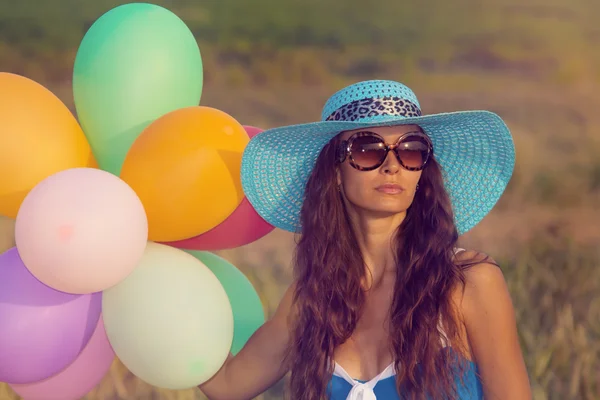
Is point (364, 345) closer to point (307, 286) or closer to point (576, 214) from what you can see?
point (307, 286)

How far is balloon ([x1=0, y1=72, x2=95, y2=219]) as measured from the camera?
166cm

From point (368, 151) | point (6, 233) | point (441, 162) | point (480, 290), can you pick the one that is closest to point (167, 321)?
point (368, 151)

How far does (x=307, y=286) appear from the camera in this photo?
1.92m

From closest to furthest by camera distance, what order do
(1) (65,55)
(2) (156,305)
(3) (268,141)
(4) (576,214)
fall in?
(2) (156,305) → (3) (268,141) → (4) (576,214) → (1) (65,55)

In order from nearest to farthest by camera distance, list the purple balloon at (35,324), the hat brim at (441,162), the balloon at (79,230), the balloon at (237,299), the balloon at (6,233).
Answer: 1. the balloon at (79,230)
2. the purple balloon at (35,324)
3. the hat brim at (441,162)
4. the balloon at (237,299)
5. the balloon at (6,233)

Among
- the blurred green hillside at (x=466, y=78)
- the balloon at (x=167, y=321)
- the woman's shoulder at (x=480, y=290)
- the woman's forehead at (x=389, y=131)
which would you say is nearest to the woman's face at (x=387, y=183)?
the woman's forehead at (x=389, y=131)

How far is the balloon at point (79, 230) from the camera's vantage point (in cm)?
152

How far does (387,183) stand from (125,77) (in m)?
0.71

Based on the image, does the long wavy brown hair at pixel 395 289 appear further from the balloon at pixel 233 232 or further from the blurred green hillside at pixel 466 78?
the blurred green hillside at pixel 466 78

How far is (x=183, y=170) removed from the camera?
1679 mm

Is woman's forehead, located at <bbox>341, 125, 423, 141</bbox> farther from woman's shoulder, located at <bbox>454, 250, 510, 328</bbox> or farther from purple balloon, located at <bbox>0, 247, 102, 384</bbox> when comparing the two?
purple balloon, located at <bbox>0, 247, 102, 384</bbox>

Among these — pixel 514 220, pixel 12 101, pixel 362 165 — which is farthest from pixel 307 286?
pixel 514 220

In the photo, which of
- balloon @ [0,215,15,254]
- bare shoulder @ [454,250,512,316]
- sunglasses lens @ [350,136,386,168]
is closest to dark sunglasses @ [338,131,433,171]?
sunglasses lens @ [350,136,386,168]

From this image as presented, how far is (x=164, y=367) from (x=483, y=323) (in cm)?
74
